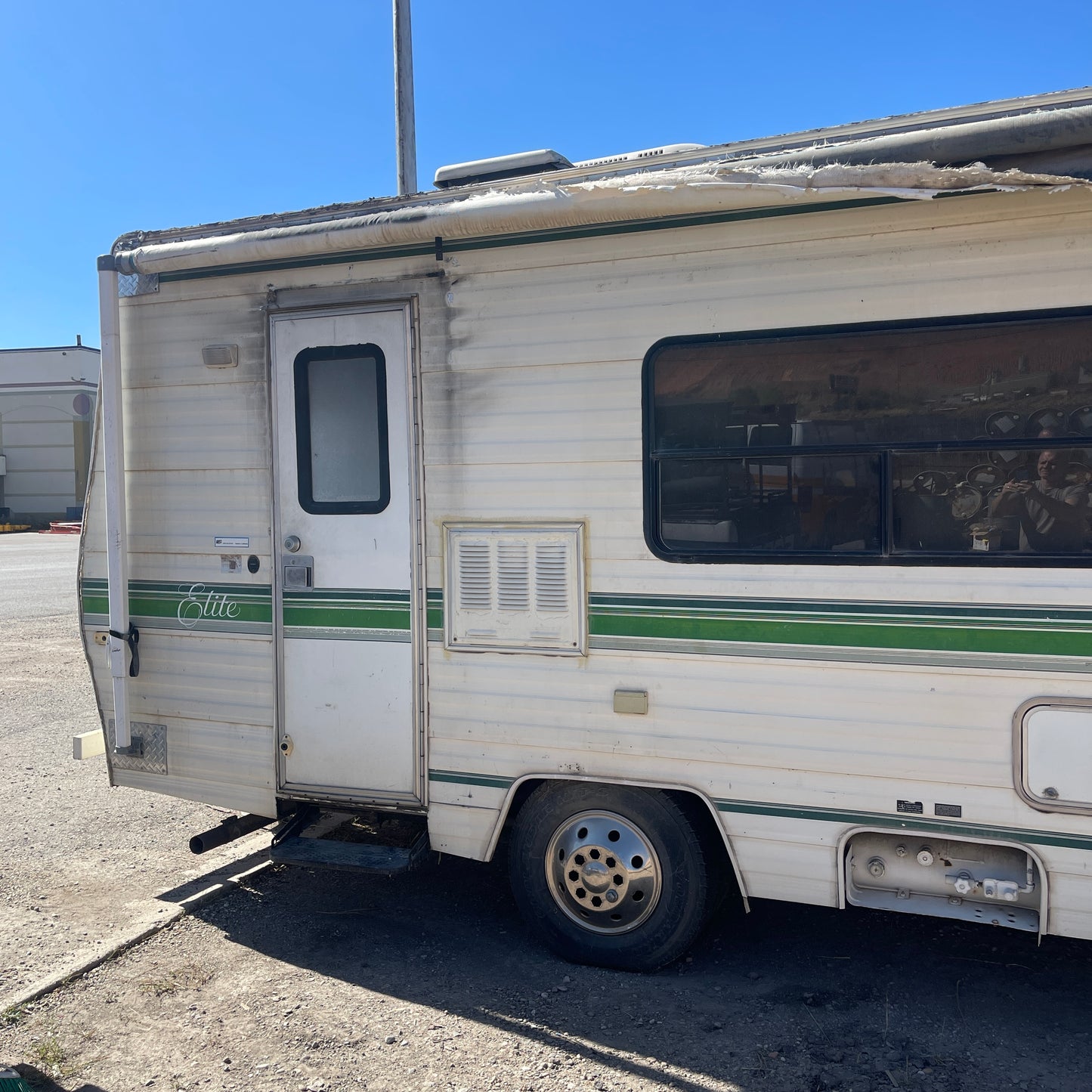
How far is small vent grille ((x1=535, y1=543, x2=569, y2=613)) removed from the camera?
4156 mm

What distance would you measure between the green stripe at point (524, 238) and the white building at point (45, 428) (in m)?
33.9

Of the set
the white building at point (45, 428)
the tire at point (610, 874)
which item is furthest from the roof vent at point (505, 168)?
the white building at point (45, 428)

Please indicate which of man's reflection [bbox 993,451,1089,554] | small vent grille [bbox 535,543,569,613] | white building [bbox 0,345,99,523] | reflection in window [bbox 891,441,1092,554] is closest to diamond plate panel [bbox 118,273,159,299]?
small vent grille [bbox 535,543,569,613]

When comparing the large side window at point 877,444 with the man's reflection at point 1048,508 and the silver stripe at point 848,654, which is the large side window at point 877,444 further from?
the silver stripe at point 848,654

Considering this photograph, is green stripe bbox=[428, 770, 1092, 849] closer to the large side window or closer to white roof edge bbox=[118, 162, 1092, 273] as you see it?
the large side window

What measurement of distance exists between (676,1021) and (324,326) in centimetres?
312

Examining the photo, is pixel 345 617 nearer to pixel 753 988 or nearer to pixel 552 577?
pixel 552 577

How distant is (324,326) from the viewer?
455cm

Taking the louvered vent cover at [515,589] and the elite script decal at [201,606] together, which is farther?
the elite script decal at [201,606]

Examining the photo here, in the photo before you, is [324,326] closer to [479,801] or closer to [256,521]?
[256,521]

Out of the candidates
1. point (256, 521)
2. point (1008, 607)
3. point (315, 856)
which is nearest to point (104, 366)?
point (256, 521)

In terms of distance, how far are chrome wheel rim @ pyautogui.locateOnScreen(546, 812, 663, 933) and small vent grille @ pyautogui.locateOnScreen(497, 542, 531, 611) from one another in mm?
884

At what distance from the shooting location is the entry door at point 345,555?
174 inches

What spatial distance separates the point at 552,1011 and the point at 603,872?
54 cm
